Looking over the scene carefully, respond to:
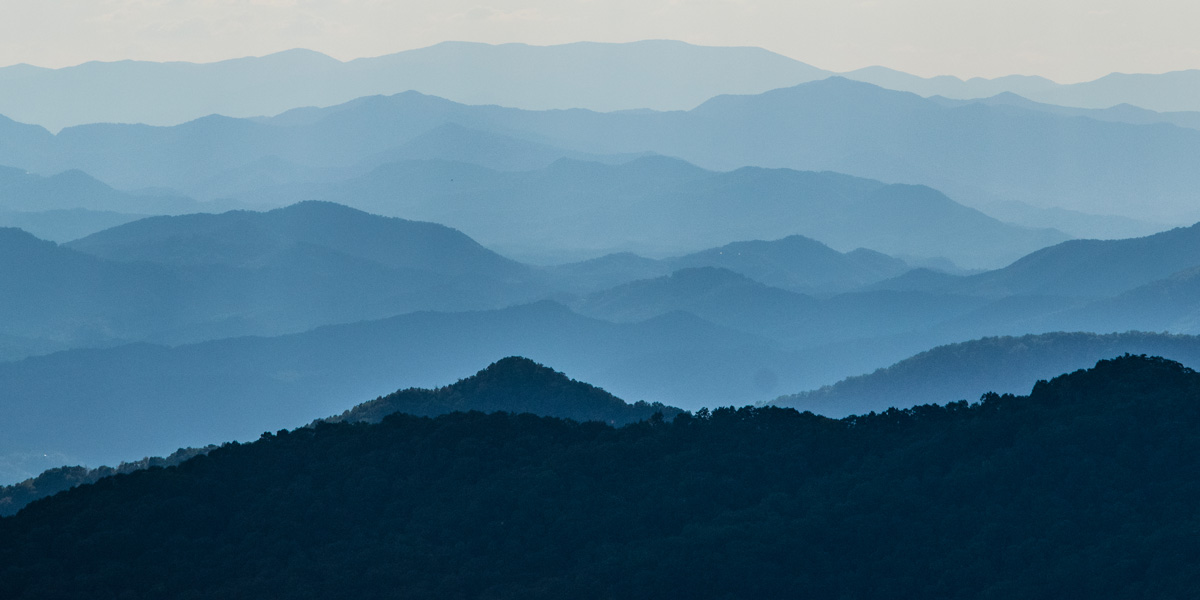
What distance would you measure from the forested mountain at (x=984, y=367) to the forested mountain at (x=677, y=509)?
202 feet

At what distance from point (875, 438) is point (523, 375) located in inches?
1136

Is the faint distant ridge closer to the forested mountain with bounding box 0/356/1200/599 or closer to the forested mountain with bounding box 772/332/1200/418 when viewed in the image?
the forested mountain with bounding box 0/356/1200/599

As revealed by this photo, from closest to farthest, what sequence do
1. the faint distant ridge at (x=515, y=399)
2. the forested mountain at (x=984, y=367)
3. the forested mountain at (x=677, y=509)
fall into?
1. the forested mountain at (x=677, y=509)
2. the faint distant ridge at (x=515, y=399)
3. the forested mountain at (x=984, y=367)

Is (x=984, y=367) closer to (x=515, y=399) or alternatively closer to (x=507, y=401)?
(x=515, y=399)

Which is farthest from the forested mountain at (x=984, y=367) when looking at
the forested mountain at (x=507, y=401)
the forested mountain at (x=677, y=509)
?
the forested mountain at (x=677, y=509)

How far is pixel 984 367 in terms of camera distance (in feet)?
389

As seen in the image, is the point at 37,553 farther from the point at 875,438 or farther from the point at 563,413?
the point at 563,413

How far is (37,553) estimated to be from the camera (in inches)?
1725

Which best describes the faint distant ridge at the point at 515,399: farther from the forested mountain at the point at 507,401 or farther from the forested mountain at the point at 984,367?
the forested mountain at the point at 984,367

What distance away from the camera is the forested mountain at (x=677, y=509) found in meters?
40.9

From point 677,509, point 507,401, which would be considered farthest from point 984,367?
point 677,509

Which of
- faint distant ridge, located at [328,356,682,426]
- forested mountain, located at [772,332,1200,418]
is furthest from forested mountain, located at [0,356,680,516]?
forested mountain, located at [772,332,1200,418]

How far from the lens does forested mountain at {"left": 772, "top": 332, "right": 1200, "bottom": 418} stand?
4491 inches

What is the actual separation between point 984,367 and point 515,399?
57.7m
